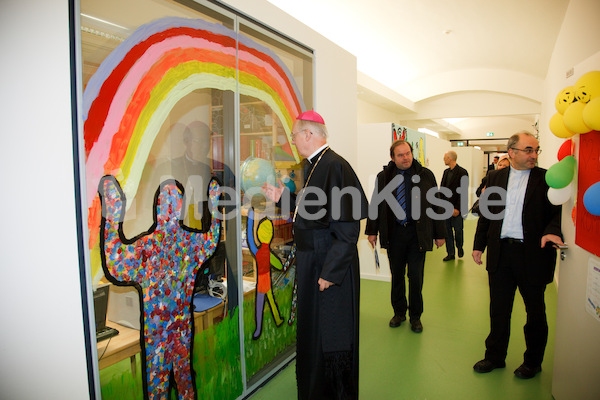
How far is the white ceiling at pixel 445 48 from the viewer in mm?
4988

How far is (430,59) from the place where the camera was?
7.46m

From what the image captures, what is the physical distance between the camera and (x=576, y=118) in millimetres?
1843

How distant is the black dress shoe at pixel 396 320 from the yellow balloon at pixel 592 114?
7.74 feet

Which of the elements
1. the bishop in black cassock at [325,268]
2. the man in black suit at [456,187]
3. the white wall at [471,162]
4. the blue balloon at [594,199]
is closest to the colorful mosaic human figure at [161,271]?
the bishop in black cassock at [325,268]

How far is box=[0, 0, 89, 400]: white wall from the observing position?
1.35m

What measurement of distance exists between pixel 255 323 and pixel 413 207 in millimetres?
1692

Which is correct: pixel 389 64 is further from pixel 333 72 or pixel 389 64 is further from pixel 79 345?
pixel 79 345

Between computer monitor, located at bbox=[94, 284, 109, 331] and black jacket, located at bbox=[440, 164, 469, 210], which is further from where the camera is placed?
black jacket, located at bbox=[440, 164, 469, 210]

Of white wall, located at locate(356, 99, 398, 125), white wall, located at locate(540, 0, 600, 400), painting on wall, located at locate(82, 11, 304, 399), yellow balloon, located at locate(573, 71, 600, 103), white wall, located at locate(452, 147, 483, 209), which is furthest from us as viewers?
white wall, located at locate(452, 147, 483, 209)

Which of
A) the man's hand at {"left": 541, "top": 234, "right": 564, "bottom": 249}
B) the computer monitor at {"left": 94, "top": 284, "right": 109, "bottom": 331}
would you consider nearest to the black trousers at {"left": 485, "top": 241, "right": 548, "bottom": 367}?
the man's hand at {"left": 541, "top": 234, "right": 564, "bottom": 249}

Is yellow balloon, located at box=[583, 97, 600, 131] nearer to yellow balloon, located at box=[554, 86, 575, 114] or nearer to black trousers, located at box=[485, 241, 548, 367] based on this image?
yellow balloon, located at box=[554, 86, 575, 114]

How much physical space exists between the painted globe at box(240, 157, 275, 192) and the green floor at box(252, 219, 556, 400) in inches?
56.3

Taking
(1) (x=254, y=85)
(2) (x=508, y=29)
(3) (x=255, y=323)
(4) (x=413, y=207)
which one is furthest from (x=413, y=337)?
(2) (x=508, y=29)

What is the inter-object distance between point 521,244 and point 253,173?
6.03ft
